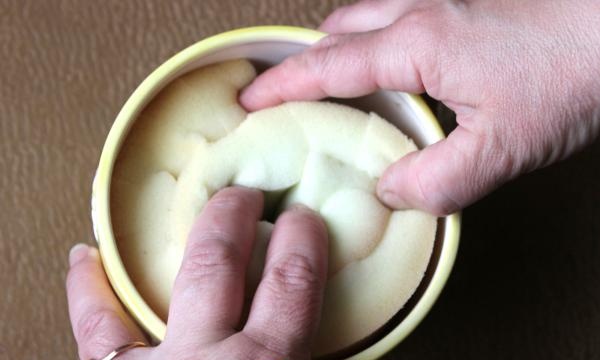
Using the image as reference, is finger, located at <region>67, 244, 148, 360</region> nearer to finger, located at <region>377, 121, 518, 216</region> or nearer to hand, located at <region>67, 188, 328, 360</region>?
hand, located at <region>67, 188, 328, 360</region>

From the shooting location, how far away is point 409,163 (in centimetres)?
33

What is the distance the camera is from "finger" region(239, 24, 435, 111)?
1.09 ft

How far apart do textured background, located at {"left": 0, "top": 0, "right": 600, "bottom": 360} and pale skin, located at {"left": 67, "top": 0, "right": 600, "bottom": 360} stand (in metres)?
0.08

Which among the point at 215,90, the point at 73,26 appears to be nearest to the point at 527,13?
the point at 215,90

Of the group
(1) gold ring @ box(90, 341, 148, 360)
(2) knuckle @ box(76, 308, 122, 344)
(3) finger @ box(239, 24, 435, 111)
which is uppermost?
(3) finger @ box(239, 24, 435, 111)

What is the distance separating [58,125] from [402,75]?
199 mm

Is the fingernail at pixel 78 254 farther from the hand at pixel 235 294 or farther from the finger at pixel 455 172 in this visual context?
the finger at pixel 455 172

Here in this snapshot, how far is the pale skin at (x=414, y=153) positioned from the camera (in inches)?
11.4

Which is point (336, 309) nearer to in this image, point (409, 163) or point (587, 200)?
point (409, 163)

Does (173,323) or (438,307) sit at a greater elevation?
(173,323)

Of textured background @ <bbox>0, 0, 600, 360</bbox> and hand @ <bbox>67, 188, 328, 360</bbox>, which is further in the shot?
textured background @ <bbox>0, 0, 600, 360</bbox>

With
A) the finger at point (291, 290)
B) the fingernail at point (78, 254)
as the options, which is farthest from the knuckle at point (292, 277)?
the fingernail at point (78, 254)

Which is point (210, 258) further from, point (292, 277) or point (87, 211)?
point (87, 211)

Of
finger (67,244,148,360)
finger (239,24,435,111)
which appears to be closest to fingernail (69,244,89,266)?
finger (67,244,148,360)
